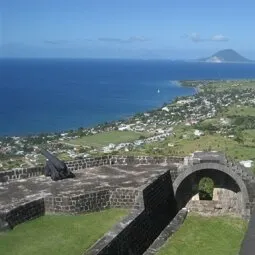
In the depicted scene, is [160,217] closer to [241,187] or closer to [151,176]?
[151,176]

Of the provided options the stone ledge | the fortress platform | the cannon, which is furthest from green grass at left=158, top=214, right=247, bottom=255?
the cannon

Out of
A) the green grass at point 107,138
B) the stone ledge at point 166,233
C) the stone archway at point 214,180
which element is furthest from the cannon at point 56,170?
the green grass at point 107,138

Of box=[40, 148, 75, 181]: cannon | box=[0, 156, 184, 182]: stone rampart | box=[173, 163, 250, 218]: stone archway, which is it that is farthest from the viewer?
box=[0, 156, 184, 182]: stone rampart

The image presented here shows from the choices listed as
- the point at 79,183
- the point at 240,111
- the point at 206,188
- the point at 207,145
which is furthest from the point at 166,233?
the point at 240,111

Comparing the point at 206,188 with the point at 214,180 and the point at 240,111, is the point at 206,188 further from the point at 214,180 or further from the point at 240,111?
the point at 240,111

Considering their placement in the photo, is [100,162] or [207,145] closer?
[100,162]

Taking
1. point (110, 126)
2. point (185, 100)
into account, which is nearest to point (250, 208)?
point (110, 126)

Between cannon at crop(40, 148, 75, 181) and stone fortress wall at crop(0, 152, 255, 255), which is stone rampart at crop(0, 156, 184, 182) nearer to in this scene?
stone fortress wall at crop(0, 152, 255, 255)

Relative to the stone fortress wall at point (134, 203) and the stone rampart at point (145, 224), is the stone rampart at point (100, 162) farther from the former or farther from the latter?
the stone rampart at point (145, 224)
